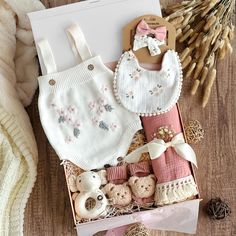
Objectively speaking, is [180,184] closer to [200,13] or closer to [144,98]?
[144,98]

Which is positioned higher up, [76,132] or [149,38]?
[149,38]

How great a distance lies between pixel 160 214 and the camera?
3.81 ft

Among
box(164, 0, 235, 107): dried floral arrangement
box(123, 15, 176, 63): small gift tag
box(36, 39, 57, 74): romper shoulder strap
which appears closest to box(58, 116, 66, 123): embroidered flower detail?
box(36, 39, 57, 74): romper shoulder strap

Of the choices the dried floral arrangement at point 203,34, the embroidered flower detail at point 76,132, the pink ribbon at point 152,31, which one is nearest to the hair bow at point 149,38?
the pink ribbon at point 152,31

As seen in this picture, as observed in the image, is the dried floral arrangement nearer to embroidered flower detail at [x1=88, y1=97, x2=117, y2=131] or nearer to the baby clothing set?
the baby clothing set

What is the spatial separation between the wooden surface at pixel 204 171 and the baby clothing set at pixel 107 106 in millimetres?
145

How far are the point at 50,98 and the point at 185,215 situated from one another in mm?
399

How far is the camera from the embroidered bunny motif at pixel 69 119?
1.12 metres

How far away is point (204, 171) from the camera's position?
49.3 inches

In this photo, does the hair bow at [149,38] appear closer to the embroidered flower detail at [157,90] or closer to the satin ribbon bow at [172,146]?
the embroidered flower detail at [157,90]

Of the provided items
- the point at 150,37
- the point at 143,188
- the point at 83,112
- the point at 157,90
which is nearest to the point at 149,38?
the point at 150,37

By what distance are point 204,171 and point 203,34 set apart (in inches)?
12.9

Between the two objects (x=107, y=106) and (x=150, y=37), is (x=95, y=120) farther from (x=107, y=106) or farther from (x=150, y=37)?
(x=150, y=37)

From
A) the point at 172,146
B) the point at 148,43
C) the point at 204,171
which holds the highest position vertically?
the point at 148,43
